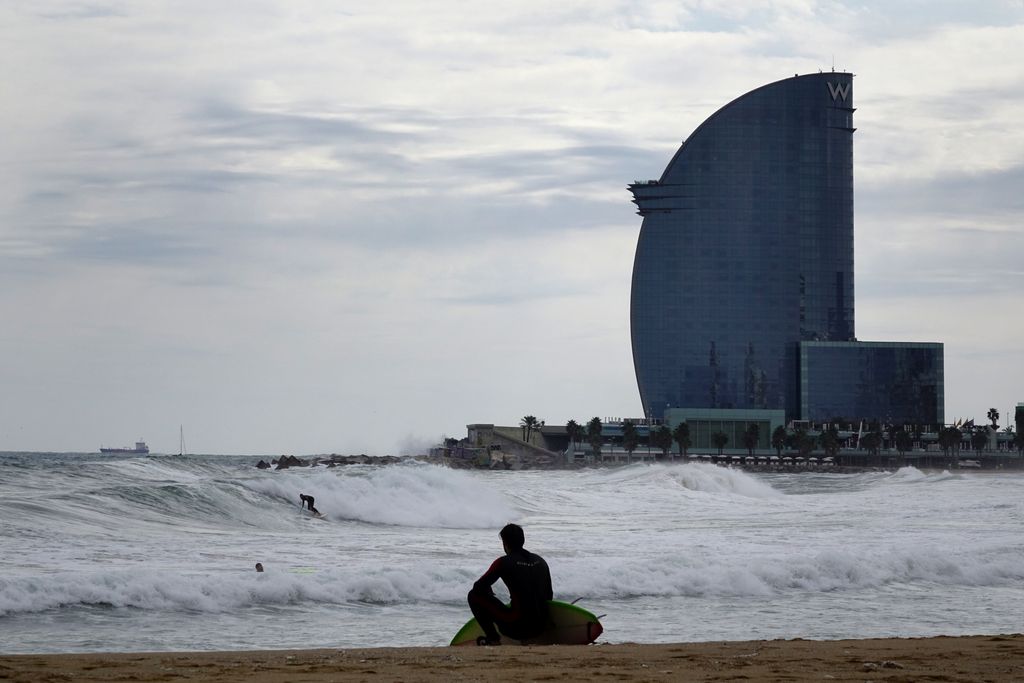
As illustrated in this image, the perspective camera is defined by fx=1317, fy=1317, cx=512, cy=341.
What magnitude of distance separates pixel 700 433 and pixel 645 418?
28.8 ft

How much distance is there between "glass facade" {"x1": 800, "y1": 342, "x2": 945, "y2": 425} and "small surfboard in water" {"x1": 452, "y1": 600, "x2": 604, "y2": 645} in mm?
182374

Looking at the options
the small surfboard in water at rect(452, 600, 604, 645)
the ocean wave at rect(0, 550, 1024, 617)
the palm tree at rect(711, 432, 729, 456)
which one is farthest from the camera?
the palm tree at rect(711, 432, 729, 456)

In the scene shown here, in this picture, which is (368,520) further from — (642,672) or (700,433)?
(700,433)

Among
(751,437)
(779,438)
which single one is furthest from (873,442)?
(751,437)

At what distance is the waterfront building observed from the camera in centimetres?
19000

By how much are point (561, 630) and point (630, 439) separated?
17370 cm

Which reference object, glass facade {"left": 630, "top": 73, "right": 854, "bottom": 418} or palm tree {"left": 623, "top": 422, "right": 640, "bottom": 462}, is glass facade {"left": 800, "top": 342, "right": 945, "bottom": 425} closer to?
glass facade {"left": 630, "top": 73, "right": 854, "bottom": 418}

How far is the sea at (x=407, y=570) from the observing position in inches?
708

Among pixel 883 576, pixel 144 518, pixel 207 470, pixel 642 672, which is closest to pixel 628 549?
pixel 883 576

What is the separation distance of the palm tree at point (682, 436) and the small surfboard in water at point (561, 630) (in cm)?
17031

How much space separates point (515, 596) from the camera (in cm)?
1330

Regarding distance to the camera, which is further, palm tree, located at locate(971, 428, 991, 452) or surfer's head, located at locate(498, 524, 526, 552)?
palm tree, located at locate(971, 428, 991, 452)

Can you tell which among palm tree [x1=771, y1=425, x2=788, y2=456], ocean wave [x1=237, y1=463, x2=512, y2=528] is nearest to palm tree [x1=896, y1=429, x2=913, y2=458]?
palm tree [x1=771, y1=425, x2=788, y2=456]

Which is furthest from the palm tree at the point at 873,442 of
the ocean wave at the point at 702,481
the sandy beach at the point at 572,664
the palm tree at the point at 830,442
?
the sandy beach at the point at 572,664
